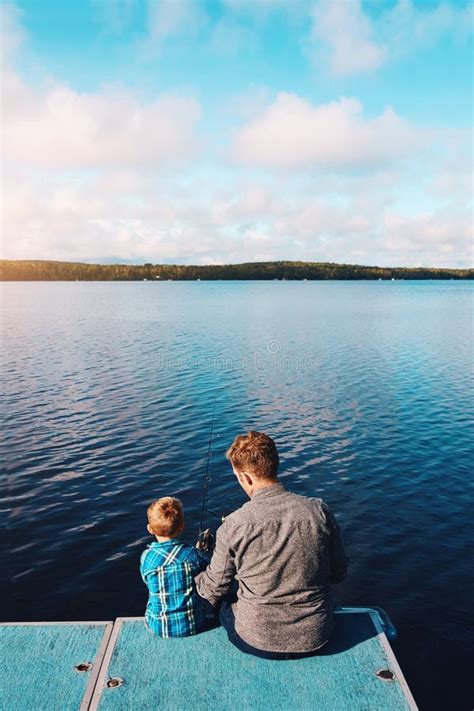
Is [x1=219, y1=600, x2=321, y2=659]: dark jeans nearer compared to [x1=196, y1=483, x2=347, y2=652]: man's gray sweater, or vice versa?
[x1=196, y1=483, x2=347, y2=652]: man's gray sweater

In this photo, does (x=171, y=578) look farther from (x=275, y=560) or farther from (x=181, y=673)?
(x=275, y=560)

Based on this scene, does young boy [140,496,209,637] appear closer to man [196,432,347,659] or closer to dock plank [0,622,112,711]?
man [196,432,347,659]

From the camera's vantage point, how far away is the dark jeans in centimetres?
485

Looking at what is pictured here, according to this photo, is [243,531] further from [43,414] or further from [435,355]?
[435,355]

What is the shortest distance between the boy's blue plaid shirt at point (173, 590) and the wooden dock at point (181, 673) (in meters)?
0.14

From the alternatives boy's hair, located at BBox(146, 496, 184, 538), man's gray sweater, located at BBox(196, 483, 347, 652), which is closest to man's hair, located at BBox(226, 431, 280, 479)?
man's gray sweater, located at BBox(196, 483, 347, 652)

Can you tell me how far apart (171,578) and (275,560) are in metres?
1.31

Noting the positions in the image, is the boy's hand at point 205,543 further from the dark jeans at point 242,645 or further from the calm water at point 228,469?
the calm water at point 228,469

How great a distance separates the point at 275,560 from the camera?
4668 mm

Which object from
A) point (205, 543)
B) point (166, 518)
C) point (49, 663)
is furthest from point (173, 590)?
point (205, 543)

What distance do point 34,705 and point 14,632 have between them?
1147 mm

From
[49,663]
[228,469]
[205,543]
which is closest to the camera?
[49,663]

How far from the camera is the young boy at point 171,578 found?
5.27m

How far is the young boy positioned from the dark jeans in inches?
9.9
